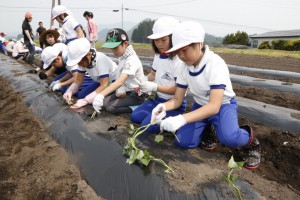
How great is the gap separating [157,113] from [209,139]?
2.63 feet

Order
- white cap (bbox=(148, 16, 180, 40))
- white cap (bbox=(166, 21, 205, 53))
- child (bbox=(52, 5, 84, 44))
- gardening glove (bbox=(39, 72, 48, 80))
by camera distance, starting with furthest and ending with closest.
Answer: gardening glove (bbox=(39, 72, 48, 80)) < child (bbox=(52, 5, 84, 44)) < white cap (bbox=(148, 16, 180, 40)) < white cap (bbox=(166, 21, 205, 53))

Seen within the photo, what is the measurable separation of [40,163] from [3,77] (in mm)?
5448

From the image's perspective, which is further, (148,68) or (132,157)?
(148,68)

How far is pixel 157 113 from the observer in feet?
8.72

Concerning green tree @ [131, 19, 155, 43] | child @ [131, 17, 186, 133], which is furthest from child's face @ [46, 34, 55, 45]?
green tree @ [131, 19, 155, 43]

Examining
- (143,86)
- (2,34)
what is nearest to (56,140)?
(143,86)

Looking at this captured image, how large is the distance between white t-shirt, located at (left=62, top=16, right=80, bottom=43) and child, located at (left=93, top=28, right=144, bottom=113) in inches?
96.5

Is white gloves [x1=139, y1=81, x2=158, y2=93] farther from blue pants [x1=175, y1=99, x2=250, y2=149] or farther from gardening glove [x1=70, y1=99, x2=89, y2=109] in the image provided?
gardening glove [x1=70, y1=99, x2=89, y2=109]

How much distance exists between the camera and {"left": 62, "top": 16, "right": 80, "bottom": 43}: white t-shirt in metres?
5.56

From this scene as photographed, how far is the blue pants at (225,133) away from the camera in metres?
2.58

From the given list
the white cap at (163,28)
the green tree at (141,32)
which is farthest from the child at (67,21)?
the green tree at (141,32)

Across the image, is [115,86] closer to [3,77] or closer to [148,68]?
[3,77]

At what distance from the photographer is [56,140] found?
3.10 metres

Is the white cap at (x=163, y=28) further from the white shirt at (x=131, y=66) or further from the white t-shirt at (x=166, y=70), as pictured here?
the white shirt at (x=131, y=66)
